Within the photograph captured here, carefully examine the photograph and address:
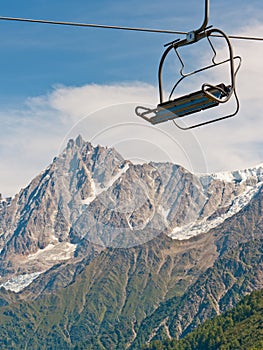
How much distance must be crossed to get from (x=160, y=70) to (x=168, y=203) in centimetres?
1203

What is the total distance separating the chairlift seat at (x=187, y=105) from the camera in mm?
14352

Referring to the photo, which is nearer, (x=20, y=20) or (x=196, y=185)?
(x=20, y=20)

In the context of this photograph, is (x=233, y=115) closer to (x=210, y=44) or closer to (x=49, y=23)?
(x=210, y=44)

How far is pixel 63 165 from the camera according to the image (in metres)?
28.1

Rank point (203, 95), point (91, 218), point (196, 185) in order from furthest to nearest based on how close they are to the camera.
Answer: point (91, 218)
point (196, 185)
point (203, 95)

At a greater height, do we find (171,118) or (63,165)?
(63,165)

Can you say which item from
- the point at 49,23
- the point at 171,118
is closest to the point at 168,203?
the point at 49,23

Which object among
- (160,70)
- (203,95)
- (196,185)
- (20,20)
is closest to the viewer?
(203,95)

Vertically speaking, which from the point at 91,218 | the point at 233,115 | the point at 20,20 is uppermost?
the point at 91,218

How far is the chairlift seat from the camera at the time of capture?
14.4 metres

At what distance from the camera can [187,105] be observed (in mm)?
14711

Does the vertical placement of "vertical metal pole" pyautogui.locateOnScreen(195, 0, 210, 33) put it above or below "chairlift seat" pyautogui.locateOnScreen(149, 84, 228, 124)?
above

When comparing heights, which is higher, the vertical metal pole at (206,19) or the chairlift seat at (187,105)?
the vertical metal pole at (206,19)

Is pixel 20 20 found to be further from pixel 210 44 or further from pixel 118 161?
pixel 118 161
